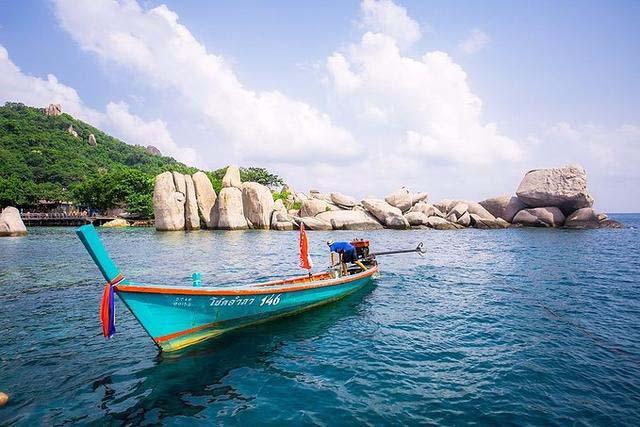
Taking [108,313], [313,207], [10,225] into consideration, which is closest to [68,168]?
[10,225]

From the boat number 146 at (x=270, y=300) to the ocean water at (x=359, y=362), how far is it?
2.98 ft

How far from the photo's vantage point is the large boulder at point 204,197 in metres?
55.4

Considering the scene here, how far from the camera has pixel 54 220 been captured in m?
61.0

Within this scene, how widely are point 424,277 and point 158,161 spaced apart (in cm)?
12124

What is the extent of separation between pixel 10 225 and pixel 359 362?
166 feet

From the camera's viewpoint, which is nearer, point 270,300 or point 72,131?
point 270,300

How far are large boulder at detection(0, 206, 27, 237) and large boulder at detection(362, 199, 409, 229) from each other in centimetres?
4858

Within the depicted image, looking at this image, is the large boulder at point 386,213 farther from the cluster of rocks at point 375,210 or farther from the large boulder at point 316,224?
the large boulder at point 316,224

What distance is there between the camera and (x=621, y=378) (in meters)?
7.75

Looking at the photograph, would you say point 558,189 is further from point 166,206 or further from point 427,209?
point 166,206

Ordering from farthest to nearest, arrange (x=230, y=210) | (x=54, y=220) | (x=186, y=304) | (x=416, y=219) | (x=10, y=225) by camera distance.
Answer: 1. (x=54, y=220)
2. (x=416, y=219)
3. (x=230, y=210)
4. (x=10, y=225)
5. (x=186, y=304)

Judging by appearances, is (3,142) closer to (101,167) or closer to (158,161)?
(101,167)

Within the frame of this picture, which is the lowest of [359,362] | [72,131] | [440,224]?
[359,362]

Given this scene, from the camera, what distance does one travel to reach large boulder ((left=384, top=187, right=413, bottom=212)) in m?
59.2
